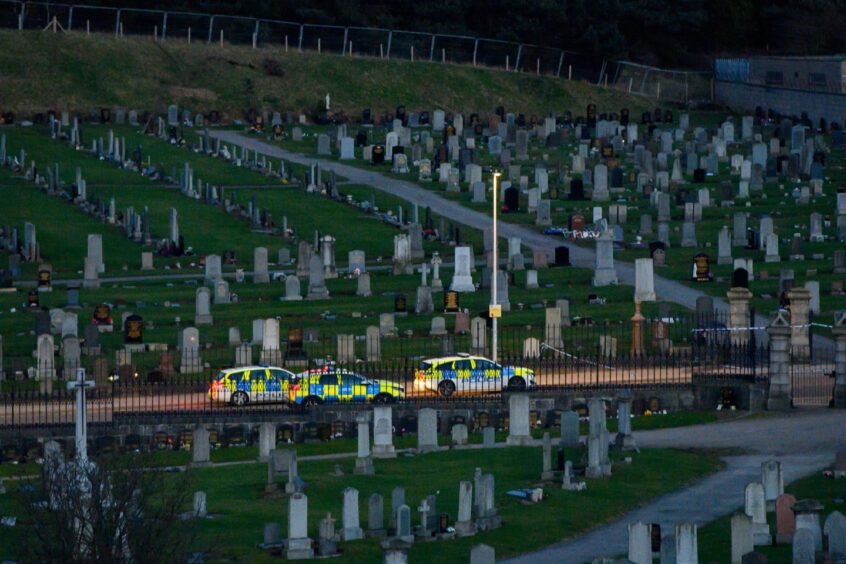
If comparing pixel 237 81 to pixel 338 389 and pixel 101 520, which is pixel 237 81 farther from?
pixel 101 520

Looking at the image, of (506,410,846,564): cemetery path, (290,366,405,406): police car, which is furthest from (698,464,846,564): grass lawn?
(290,366,405,406): police car

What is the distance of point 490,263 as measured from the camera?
211 feet

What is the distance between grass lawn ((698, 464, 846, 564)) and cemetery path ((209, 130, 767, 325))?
17097mm

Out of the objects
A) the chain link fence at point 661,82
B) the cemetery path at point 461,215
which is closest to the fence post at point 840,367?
the cemetery path at point 461,215

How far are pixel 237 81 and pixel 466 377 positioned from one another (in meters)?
62.2

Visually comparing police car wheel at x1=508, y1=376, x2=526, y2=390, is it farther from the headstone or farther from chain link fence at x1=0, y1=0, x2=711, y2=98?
chain link fence at x1=0, y1=0, x2=711, y2=98

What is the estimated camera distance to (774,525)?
117ft

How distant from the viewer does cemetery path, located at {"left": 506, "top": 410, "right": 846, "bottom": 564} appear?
35.7 metres

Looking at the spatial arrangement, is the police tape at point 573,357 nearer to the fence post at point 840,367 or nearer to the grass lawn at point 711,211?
the fence post at point 840,367

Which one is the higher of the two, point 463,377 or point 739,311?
point 739,311

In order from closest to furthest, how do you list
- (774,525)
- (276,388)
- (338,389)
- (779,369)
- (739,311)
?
1. (774,525)
2. (779,369)
3. (338,389)
4. (276,388)
5. (739,311)

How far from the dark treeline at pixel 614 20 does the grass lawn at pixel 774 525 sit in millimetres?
82674

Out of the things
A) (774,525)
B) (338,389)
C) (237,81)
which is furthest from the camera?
(237,81)

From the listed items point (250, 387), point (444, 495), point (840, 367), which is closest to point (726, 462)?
point (840, 367)
